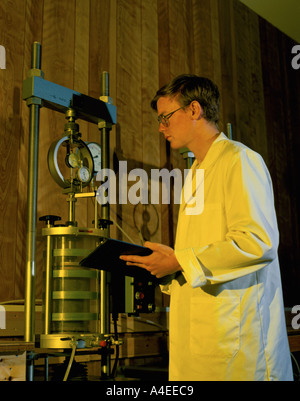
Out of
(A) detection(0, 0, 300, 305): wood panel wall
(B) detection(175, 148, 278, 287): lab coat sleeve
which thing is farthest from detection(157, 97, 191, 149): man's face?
(A) detection(0, 0, 300, 305): wood panel wall

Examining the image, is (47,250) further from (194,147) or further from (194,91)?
(194,91)

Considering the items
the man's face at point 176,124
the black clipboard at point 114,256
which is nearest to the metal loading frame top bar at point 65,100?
→ the man's face at point 176,124

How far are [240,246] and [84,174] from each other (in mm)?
953

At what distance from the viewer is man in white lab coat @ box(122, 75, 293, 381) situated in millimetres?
1427

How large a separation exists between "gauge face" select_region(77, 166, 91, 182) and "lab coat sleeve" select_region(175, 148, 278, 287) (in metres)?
0.81

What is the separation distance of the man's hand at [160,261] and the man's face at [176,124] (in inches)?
19.9

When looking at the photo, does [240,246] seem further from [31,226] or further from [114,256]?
[31,226]

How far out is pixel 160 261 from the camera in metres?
1.49

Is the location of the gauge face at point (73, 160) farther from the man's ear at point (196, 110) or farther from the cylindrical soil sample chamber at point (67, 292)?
the man's ear at point (196, 110)

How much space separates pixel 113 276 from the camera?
2123 mm

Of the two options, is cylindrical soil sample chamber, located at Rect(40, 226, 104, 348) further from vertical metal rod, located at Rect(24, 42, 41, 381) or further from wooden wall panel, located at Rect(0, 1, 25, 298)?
wooden wall panel, located at Rect(0, 1, 25, 298)

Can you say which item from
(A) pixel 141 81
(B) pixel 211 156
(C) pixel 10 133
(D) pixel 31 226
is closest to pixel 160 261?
(B) pixel 211 156

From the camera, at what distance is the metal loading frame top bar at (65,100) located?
2.10 metres

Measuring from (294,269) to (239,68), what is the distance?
73.0 inches
